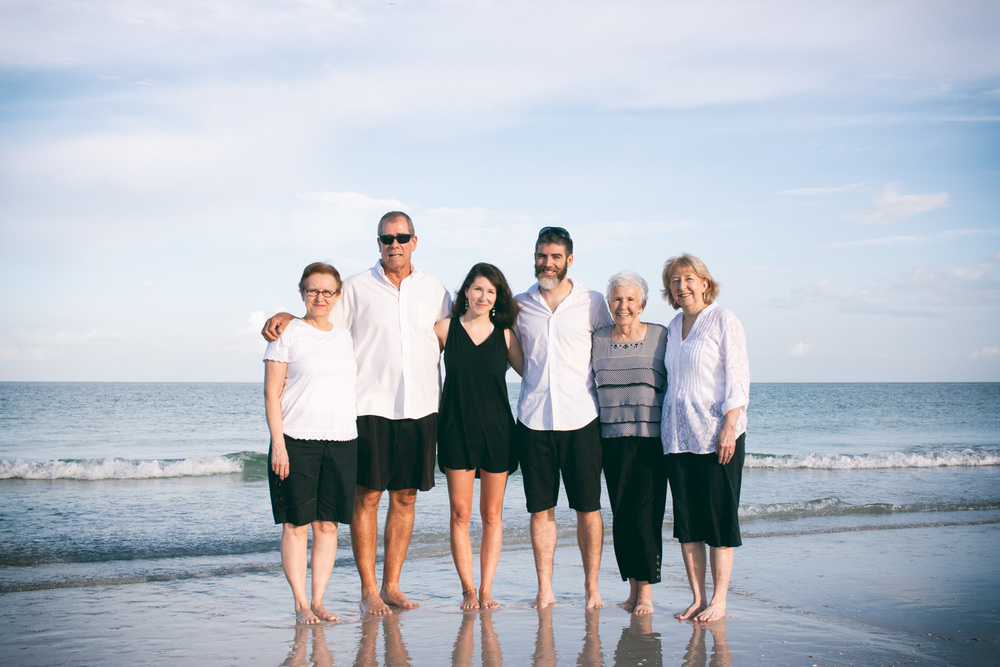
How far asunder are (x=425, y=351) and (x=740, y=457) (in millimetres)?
1951

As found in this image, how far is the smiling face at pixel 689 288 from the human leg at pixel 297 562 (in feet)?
8.27

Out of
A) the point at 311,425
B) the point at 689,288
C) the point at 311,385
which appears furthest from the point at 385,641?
the point at 689,288

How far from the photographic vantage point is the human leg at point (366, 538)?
453cm

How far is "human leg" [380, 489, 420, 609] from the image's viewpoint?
15.1 feet

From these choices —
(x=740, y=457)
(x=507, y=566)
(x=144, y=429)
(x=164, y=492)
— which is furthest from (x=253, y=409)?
(x=740, y=457)

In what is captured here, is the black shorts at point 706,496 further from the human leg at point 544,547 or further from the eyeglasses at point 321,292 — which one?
the eyeglasses at point 321,292

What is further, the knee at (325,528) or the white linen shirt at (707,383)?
the knee at (325,528)

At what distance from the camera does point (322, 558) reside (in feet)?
14.2

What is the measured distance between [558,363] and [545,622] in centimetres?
155

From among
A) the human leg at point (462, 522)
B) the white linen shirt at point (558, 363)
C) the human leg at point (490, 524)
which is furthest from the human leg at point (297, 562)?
the white linen shirt at point (558, 363)

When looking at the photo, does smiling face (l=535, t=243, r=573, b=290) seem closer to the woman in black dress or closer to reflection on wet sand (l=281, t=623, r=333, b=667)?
the woman in black dress

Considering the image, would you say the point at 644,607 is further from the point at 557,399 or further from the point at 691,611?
the point at 557,399

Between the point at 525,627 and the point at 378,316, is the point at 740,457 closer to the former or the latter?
the point at 525,627

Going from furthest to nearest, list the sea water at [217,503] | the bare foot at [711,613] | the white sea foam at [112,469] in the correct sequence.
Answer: the white sea foam at [112,469] < the sea water at [217,503] < the bare foot at [711,613]
